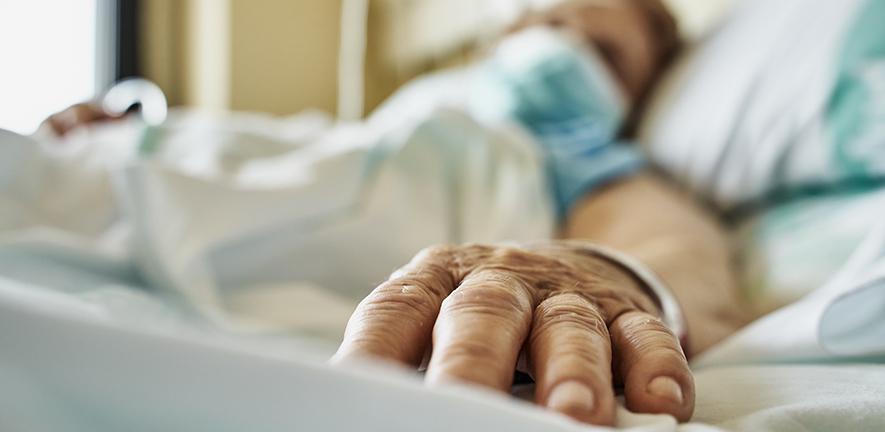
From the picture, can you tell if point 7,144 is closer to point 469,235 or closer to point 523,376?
point 469,235

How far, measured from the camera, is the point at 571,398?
0.78ft

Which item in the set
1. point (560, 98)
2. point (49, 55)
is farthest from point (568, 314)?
point (49, 55)

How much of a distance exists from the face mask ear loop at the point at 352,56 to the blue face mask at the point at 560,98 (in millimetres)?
1453

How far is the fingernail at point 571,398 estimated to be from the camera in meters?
0.24

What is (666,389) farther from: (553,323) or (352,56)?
(352,56)

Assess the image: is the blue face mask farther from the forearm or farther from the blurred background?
the blurred background

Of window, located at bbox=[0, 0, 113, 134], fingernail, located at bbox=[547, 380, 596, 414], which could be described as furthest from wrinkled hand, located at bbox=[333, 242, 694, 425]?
window, located at bbox=[0, 0, 113, 134]

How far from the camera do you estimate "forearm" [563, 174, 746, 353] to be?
1.82 ft

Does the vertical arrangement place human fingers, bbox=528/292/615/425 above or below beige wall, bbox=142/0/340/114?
below

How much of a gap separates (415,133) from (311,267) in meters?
0.18

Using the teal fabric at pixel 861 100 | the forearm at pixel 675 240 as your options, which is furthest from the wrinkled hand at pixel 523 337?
the teal fabric at pixel 861 100

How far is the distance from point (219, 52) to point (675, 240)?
6.69 ft

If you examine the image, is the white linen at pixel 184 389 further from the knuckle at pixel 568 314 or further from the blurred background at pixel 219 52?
the blurred background at pixel 219 52

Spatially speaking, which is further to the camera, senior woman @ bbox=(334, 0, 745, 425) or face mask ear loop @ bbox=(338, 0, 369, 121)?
face mask ear loop @ bbox=(338, 0, 369, 121)
